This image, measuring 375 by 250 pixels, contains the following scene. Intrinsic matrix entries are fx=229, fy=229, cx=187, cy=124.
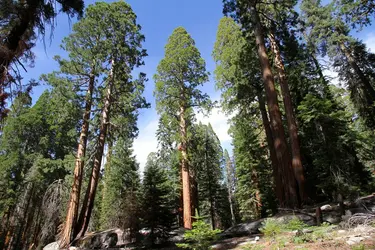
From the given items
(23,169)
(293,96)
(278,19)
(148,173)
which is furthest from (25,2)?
(23,169)

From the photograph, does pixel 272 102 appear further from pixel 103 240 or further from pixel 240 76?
pixel 103 240

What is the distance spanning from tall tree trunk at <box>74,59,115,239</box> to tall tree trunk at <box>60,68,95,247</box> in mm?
400

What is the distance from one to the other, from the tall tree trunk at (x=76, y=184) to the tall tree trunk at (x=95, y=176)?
40 centimetres

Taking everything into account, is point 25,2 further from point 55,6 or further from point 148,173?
point 148,173

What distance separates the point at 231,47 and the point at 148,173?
9574mm

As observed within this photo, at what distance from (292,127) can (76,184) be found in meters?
10.1

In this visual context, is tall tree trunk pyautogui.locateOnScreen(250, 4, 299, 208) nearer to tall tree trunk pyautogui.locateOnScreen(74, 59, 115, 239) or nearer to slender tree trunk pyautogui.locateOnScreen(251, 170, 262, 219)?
tall tree trunk pyautogui.locateOnScreen(74, 59, 115, 239)

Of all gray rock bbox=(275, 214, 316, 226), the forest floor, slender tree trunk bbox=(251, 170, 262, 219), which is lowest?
the forest floor

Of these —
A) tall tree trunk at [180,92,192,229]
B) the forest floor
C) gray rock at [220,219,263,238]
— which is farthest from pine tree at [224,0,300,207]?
tall tree trunk at [180,92,192,229]

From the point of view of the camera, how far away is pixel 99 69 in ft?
39.9

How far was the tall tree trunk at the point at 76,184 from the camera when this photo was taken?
9.13 m

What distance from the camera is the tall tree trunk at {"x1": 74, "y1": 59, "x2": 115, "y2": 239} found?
989cm

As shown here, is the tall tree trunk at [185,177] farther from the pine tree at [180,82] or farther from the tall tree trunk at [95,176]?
the tall tree trunk at [95,176]

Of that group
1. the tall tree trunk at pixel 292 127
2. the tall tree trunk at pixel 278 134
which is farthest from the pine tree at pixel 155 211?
the tall tree trunk at pixel 292 127
